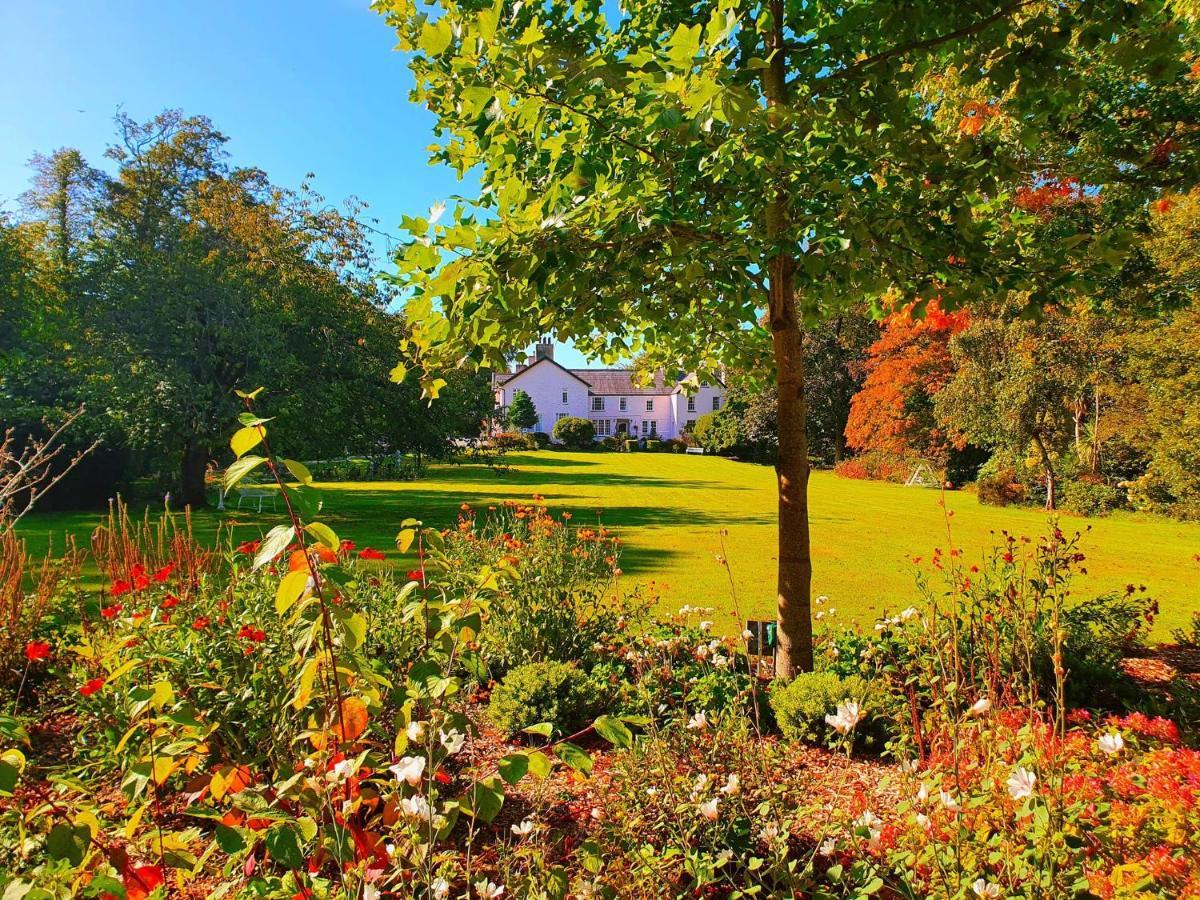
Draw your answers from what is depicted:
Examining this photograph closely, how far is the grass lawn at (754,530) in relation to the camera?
26.6 ft

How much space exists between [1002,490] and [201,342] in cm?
2201

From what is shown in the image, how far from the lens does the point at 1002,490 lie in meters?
19.4

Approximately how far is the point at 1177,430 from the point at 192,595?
1713cm

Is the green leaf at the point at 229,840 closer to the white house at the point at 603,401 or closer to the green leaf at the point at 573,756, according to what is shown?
the green leaf at the point at 573,756

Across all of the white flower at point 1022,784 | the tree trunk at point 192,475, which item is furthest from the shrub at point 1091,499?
the tree trunk at point 192,475

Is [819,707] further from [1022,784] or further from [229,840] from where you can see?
[229,840]

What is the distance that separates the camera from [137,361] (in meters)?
13.3

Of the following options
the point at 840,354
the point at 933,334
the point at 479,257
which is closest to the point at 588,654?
the point at 479,257

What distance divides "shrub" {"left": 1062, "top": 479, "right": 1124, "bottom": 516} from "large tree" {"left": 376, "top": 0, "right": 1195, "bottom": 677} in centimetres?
1711

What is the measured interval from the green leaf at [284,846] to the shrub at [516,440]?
4057cm

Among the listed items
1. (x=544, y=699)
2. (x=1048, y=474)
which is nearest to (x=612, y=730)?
(x=544, y=699)

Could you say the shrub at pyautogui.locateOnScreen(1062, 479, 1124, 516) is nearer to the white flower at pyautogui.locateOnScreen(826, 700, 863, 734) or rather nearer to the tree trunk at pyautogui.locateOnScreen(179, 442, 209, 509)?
the white flower at pyautogui.locateOnScreen(826, 700, 863, 734)

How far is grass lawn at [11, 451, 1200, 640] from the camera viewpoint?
8117 mm

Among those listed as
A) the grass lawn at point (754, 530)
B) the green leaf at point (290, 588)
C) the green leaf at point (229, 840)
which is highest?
the green leaf at point (290, 588)
